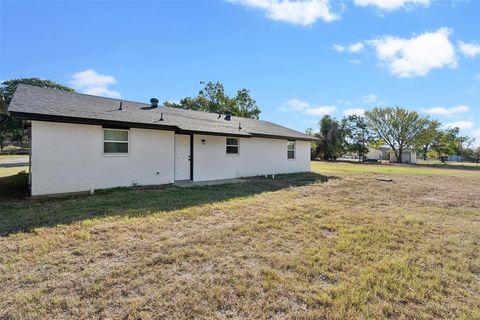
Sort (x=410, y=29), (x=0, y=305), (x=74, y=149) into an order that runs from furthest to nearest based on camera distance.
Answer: (x=410, y=29) → (x=74, y=149) → (x=0, y=305)

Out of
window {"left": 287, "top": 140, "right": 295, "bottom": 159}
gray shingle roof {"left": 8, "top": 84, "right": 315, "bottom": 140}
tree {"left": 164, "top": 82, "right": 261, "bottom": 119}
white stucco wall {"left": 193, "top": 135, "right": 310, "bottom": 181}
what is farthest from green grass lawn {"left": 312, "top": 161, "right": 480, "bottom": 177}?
tree {"left": 164, "top": 82, "right": 261, "bottom": 119}

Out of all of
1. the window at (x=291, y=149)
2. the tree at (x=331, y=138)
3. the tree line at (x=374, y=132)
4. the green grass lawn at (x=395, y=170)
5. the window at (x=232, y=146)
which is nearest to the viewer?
the window at (x=232, y=146)

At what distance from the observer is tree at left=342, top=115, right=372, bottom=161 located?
42.8 m

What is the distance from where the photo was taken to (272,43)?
1473cm

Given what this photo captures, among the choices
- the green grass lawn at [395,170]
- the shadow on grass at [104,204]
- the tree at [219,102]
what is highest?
the tree at [219,102]

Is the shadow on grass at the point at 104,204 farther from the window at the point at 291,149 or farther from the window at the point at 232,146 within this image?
the window at the point at 291,149

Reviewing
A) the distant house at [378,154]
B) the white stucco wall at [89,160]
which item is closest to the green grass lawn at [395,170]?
the white stucco wall at [89,160]

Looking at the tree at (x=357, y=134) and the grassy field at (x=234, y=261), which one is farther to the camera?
the tree at (x=357, y=134)

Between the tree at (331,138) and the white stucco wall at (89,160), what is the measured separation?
3460 cm

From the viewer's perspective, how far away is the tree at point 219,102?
3616cm

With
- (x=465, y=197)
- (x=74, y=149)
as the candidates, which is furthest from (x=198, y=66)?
(x=465, y=197)

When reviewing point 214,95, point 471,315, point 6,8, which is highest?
point 214,95

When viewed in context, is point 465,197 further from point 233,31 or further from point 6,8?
point 6,8

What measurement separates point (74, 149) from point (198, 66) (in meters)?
12.5
